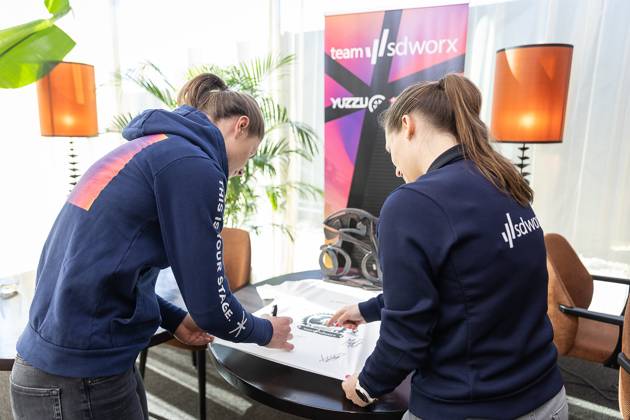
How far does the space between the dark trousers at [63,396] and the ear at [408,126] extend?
33.2 inches

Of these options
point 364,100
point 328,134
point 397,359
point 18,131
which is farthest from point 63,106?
point 397,359

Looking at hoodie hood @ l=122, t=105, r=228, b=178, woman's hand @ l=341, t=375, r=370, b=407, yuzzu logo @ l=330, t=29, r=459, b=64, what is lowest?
woman's hand @ l=341, t=375, r=370, b=407

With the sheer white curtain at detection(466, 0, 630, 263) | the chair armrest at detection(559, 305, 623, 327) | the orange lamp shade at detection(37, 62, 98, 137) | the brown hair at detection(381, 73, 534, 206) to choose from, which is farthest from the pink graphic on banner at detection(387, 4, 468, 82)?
the brown hair at detection(381, 73, 534, 206)

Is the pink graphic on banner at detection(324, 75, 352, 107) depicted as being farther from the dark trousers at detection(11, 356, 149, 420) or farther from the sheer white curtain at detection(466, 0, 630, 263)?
the dark trousers at detection(11, 356, 149, 420)

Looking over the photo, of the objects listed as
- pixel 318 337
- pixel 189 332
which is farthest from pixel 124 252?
pixel 318 337

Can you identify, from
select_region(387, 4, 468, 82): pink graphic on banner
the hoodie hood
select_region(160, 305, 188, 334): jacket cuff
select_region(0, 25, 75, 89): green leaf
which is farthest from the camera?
select_region(387, 4, 468, 82): pink graphic on banner

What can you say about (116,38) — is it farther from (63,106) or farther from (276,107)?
(276,107)

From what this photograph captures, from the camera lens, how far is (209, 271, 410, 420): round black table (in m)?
1.09

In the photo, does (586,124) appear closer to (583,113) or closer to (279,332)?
(583,113)

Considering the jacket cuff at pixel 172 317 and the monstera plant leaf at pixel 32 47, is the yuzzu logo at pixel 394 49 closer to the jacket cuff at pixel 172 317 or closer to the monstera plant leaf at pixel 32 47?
the monstera plant leaf at pixel 32 47

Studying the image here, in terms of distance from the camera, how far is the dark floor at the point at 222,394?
7.75 feet

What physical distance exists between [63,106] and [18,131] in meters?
0.87

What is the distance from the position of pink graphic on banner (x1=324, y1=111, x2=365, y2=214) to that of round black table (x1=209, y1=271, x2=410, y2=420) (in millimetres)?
2085

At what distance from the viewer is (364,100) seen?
3.18 m
